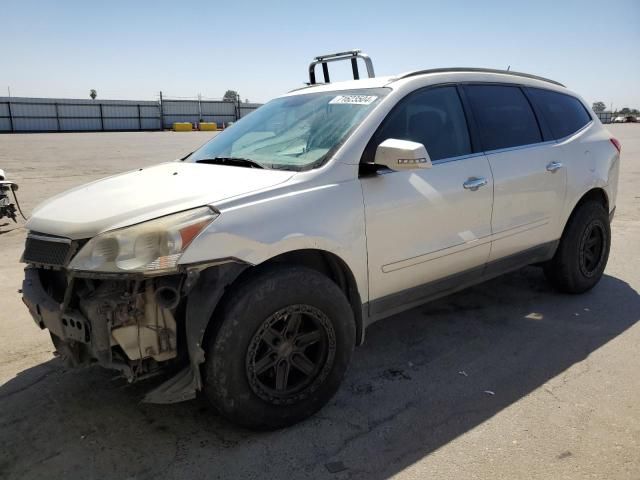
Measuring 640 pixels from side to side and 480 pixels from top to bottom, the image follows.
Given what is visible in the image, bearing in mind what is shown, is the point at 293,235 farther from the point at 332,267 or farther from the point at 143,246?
the point at 143,246

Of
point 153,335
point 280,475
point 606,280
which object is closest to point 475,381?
point 280,475

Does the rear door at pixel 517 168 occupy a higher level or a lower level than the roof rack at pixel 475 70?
lower

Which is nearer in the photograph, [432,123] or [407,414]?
[407,414]

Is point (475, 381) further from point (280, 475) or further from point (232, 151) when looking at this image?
point (232, 151)

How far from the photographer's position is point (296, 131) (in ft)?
11.5

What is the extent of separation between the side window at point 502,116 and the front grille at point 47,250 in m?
2.74

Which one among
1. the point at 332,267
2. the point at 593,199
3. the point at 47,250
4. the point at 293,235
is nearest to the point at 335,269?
the point at 332,267

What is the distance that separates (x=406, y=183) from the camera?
325cm

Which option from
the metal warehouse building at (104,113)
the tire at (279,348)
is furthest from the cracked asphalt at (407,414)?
the metal warehouse building at (104,113)

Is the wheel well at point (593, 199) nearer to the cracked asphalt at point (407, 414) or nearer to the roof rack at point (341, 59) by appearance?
the cracked asphalt at point (407, 414)

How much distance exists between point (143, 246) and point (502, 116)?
2853 millimetres

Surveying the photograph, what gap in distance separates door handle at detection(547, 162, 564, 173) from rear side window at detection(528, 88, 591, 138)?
11.1 inches

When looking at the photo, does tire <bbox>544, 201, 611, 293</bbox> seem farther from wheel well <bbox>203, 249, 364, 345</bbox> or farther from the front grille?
the front grille

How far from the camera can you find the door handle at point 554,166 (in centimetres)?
423
